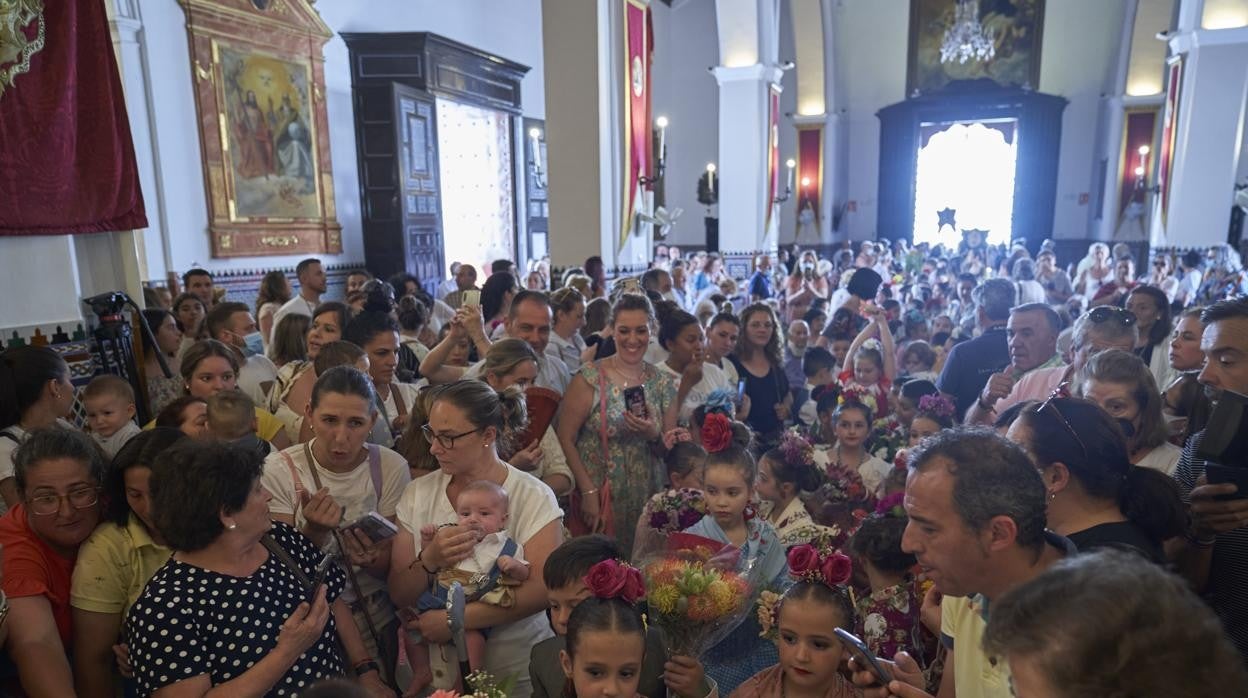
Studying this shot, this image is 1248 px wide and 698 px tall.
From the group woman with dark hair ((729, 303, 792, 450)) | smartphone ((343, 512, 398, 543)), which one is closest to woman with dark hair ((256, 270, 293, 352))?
woman with dark hair ((729, 303, 792, 450))

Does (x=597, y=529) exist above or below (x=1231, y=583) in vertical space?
below

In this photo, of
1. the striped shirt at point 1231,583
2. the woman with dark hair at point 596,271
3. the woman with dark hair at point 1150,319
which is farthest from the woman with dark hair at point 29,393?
the woman with dark hair at point 1150,319

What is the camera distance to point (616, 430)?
362cm

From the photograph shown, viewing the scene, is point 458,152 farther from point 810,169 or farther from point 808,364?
point 810,169

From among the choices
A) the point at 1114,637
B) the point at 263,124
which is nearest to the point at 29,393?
the point at 1114,637

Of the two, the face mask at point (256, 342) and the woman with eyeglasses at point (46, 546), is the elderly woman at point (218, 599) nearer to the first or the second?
the woman with eyeglasses at point (46, 546)

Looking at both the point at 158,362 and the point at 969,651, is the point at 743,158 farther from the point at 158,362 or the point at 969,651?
the point at 969,651

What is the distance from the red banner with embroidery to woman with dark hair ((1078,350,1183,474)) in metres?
5.71

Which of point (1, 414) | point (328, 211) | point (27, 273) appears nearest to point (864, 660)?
point (1, 414)

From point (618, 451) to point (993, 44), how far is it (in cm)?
2162

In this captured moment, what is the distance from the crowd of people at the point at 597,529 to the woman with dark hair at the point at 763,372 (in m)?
0.57

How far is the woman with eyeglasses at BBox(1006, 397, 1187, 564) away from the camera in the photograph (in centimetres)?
203

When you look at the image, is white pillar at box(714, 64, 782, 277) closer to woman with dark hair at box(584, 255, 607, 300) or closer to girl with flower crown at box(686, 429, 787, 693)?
woman with dark hair at box(584, 255, 607, 300)

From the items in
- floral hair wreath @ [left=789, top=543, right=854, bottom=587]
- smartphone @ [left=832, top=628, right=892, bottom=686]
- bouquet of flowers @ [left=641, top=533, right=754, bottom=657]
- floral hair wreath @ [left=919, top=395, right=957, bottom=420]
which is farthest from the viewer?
floral hair wreath @ [left=919, top=395, right=957, bottom=420]
